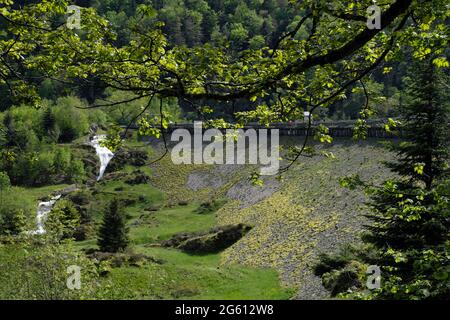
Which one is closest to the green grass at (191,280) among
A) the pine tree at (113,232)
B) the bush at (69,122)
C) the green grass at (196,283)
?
the green grass at (196,283)

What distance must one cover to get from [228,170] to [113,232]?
1229 inches

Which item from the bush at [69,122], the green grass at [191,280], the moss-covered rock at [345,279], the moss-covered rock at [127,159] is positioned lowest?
the green grass at [191,280]

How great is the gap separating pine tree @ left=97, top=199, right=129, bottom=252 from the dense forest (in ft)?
0.38

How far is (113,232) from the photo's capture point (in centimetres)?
3841

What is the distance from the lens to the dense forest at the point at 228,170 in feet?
27.6

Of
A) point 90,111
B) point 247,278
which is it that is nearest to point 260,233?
point 247,278

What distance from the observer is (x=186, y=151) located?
80.6 metres

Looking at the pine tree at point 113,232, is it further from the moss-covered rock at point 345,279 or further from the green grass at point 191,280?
the moss-covered rock at point 345,279

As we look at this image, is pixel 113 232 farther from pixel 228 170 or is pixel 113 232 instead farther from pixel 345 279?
pixel 228 170

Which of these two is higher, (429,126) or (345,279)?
(429,126)

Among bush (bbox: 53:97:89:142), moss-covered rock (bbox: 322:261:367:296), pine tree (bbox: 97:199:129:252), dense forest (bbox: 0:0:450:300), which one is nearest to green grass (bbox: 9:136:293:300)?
dense forest (bbox: 0:0:450:300)

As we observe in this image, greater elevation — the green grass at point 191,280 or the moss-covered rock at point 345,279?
the moss-covered rock at point 345,279

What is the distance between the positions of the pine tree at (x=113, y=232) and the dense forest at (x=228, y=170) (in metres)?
0.12

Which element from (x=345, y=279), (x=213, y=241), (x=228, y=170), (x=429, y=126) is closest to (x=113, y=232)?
(x=213, y=241)
